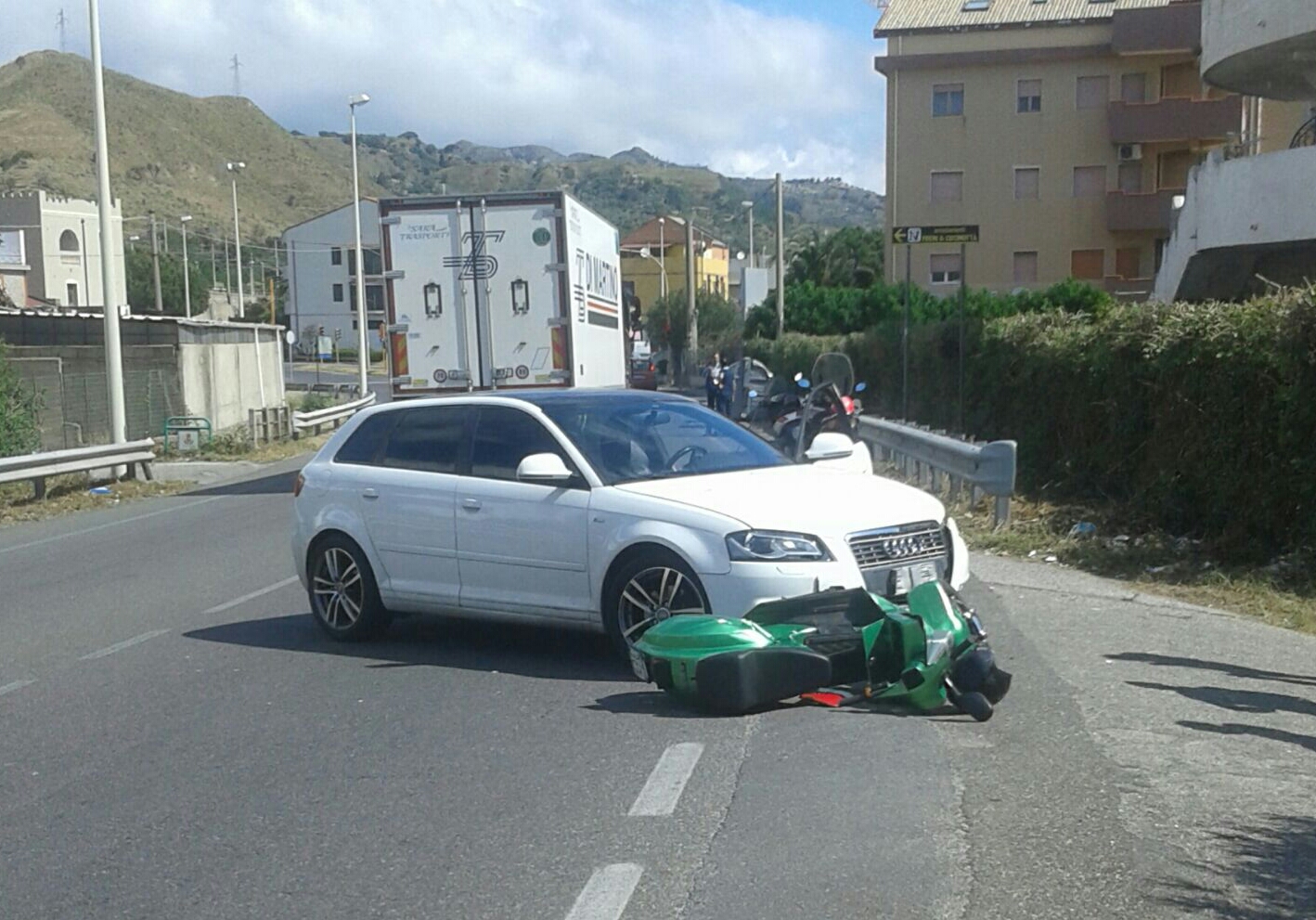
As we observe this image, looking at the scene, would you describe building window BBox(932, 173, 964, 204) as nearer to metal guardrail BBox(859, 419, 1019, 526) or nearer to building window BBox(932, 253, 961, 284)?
building window BBox(932, 253, 961, 284)

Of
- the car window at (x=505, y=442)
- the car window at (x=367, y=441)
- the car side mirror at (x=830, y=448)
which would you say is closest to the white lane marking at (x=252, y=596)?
the car window at (x=367, y=441)

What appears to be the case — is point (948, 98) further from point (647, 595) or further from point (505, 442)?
point (647, 595)

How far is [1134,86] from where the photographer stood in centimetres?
5016

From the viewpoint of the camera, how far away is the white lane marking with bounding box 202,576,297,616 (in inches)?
457

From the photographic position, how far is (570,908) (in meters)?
4.98

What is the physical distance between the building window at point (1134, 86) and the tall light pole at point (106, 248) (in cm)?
3549

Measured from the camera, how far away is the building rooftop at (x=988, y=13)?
49.9 m

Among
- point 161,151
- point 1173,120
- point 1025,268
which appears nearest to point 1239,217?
point 1173,120

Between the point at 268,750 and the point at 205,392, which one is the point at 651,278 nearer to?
the point at 205,392

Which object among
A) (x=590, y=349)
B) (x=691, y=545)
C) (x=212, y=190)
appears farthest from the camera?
(x=212, y=190)

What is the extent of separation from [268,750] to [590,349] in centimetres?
1572

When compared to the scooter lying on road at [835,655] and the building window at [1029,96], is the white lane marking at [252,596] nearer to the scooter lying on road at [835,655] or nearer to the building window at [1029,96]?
the scooter lying on road at [835,655]

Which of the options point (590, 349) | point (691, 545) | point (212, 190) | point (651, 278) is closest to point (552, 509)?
point (691, 545)

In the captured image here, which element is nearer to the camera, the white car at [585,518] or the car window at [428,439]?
the white car at [585,518]
